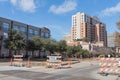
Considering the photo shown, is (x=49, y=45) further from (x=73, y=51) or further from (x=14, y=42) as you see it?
(x=73, y=51)

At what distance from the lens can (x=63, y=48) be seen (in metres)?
88.8

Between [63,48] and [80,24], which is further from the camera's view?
[80,24]

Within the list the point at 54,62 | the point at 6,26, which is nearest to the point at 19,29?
the point at 6,26

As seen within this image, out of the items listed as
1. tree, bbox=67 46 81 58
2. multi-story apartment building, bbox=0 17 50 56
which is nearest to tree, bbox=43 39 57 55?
multi-story apartment building, bbox=0 17 50 56

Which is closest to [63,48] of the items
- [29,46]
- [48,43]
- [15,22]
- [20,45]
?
[48,43]

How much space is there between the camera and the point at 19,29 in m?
85.1

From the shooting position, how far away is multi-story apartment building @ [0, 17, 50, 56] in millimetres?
75875

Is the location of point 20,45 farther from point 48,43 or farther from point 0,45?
point 48,43

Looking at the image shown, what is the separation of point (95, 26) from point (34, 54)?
10836 centimetres

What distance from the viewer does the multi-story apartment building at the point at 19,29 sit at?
75.9 metres

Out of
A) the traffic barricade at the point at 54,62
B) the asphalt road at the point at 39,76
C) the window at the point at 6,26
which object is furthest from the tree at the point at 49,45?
the asphalt road at the point at 39,76

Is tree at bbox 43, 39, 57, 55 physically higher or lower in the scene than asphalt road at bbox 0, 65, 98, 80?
higher

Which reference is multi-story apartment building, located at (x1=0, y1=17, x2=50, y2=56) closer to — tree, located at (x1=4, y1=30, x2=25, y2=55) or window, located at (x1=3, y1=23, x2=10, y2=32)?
window, located at (x1=3, y1=23, x2=10, y2=32)

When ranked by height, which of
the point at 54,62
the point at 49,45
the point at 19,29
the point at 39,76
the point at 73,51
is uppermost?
the point at 19,29
